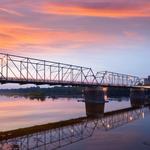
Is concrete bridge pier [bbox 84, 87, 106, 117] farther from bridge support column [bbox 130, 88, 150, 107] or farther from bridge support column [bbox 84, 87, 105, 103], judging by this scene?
bridge support column [bbox 130, 88, 150, 107]

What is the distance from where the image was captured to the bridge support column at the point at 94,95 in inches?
5394

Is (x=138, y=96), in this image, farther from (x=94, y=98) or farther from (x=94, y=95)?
(x=94, y=98)

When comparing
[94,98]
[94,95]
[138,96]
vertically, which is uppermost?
[94,95]

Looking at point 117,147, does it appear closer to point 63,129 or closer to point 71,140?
point 71,140

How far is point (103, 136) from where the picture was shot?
56.4 m

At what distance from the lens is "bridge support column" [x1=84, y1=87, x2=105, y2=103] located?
5394 inches

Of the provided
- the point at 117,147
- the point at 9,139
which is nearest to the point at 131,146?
the point at 117,147

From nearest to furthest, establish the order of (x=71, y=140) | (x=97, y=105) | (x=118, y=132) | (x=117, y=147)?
(x=117, y=147), (x=71, y=140), (x=118, y=132), (x=97, y=105)

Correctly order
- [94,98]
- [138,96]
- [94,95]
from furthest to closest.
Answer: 1. [138,96]
2. [94,95]
3. [94,98]

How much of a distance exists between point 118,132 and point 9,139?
57.4 ft

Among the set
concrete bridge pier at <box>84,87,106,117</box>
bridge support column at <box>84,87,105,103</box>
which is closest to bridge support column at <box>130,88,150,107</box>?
bridge support column at <box>84,87,105,103</box>

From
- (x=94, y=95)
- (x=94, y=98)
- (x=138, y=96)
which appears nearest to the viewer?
(x=94, y=98)

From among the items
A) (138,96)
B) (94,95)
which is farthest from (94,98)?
(138,96)

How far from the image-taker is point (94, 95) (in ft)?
461
